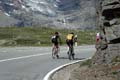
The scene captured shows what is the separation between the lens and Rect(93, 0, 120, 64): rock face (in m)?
15.3

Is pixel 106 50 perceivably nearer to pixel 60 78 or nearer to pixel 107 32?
pixel 107 32

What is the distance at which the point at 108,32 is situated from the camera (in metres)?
15.7

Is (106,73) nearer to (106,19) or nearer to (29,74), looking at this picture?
(106,19)

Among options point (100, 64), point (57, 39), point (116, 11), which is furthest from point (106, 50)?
point (57, 39)

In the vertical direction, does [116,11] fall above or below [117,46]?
above

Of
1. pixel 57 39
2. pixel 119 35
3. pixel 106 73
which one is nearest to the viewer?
pixel 106 73

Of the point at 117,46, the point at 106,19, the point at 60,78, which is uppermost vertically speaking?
the point at 106,19

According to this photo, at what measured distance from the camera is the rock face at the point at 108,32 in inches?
601

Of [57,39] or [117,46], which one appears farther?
[57,39]

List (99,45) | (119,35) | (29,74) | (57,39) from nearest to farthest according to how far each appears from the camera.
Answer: (119,35), (99,45), (29,74), (57,39)

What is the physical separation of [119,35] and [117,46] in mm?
444

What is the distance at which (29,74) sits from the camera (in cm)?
1828

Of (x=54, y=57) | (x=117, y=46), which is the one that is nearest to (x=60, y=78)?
(x=117, y=46)

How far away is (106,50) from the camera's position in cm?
1602
